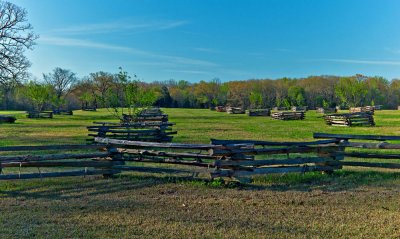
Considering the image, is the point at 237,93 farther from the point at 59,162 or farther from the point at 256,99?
the point at 59,162

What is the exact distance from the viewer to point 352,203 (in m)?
6.47

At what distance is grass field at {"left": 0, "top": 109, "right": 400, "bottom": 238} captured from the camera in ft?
16.5

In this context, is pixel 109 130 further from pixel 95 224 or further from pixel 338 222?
pixel 338 222

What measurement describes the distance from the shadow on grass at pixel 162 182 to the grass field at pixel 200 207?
2 centimetres

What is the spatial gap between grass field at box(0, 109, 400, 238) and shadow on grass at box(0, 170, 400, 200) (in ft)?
0.08

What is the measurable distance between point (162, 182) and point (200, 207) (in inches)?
86.6

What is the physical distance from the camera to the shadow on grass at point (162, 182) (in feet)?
24.1

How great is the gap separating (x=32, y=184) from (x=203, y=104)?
10029 cm

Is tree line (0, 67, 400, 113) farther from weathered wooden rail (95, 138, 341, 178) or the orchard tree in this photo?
weathered wooden rail (95, 138, 341, 178)

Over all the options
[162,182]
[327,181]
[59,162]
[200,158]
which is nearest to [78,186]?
[59,162]

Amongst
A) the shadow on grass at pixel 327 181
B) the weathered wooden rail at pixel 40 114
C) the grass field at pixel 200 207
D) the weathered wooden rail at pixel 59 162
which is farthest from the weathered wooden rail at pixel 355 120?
the weathered wooden rail at pixel 40 114

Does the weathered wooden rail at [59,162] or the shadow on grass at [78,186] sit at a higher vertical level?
the weathered wooden rail at [59,162]

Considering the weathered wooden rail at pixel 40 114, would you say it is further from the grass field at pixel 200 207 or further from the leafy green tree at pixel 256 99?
the leafy green tree at pixel 256 99

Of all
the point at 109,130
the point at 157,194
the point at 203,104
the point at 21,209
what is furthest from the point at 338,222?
the point at 203,104
